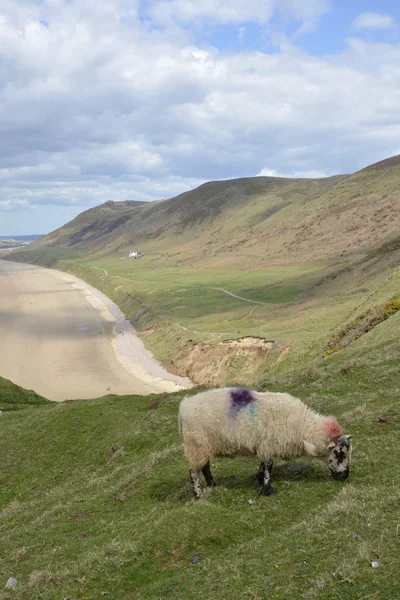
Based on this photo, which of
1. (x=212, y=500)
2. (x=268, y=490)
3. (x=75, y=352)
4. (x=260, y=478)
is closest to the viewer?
(x=268, y=490)

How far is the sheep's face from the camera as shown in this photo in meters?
14.9

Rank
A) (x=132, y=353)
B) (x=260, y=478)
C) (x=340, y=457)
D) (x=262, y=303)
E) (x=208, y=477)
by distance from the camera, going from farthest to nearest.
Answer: (x=262, y=303), (x=132, y=353), (x=208, y=477), (x=260, y=478), (x=340, y=457)

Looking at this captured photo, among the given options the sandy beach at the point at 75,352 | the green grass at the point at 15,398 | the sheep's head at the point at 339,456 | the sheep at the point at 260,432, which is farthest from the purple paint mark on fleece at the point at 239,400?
the sandy beach at the point at 75,352

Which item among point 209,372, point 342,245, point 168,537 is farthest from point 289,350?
point 342,245

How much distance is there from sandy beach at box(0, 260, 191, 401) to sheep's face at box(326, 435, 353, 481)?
49361mm

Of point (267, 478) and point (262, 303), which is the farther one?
point (262, 303)

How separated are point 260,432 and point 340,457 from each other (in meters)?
Result: 2.63

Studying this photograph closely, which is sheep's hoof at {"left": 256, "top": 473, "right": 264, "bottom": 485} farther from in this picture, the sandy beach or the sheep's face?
the sandy beach

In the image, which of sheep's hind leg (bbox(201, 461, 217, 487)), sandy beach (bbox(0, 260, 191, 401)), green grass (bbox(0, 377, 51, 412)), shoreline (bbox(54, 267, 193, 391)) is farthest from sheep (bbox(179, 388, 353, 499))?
shoreline (bbox(54, 267, 193, 391))

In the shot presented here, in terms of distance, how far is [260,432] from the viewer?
49.8 feet

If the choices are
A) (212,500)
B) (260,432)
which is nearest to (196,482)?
(212,500)

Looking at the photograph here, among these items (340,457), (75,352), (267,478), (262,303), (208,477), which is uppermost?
(340,457)

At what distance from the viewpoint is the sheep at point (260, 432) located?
49.5 feet

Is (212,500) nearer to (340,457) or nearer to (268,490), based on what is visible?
(268,490)
